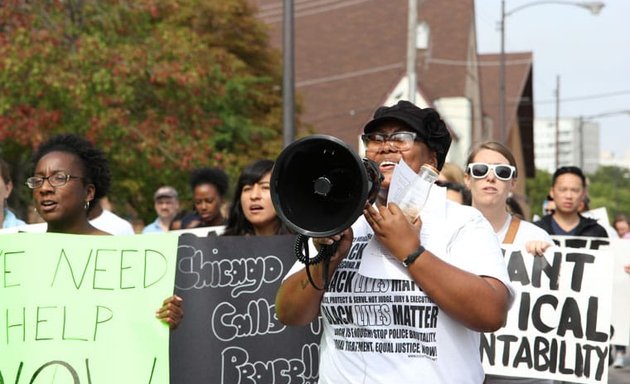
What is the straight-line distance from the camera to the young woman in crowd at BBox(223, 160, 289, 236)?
6.06 meters

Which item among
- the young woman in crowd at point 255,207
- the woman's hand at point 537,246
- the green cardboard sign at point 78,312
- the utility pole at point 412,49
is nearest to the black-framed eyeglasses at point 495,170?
the woman's hand at point 537,246

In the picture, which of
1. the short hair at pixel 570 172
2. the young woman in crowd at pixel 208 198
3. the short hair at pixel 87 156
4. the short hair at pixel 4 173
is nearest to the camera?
the short hair at pixel 87 156

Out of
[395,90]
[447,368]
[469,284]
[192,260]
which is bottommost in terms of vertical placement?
[447,368]

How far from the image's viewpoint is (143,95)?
20281mm

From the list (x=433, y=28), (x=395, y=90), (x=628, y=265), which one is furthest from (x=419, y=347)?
(x=433, y=28)

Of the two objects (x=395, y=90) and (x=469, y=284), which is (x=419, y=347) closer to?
(x=469, y=284)

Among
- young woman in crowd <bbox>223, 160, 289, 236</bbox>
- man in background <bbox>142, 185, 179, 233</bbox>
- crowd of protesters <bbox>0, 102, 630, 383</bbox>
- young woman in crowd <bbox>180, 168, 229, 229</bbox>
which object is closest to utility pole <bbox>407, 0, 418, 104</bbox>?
man in background <bbox>142, 185, 179, 233</bbox>

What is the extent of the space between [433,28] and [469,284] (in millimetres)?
42720

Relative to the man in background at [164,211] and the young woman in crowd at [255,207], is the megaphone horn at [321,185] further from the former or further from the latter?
the man in background at [164,211]

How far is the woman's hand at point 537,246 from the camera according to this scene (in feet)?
18.1

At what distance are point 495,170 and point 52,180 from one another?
6.60 feet

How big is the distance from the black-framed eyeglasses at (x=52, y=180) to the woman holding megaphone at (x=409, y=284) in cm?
151

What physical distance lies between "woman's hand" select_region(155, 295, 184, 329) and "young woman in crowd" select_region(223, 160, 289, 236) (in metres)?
1.18

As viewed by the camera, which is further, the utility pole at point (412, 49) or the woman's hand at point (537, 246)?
the utility pole at point (412, 49)
